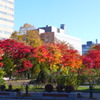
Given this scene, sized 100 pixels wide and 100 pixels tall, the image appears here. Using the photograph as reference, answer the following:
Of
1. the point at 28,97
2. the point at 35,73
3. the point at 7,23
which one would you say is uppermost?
the point at 7,23

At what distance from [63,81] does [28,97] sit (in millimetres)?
5369

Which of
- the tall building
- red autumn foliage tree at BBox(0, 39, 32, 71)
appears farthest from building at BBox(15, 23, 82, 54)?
red autumn foliage tree at BBox(0, 39, 32, 71)

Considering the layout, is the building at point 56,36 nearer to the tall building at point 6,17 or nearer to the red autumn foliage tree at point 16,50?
the tall building at point 6,17

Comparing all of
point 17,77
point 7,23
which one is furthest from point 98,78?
point 7,23

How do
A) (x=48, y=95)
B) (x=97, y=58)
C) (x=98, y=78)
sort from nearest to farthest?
1. (x=48, y=95)
2. (x=98, y=78)
3. (x=97, y=58)

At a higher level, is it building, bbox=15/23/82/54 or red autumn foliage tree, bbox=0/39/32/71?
building, bbox=15/23/82/54

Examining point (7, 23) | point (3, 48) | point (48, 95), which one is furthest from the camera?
point (7, 23)

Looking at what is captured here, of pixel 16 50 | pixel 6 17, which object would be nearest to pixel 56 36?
pixel 6 17

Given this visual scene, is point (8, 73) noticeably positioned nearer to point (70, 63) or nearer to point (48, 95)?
point (70, 63)

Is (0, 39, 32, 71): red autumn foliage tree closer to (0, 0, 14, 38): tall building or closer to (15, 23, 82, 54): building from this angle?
(0, 0, 14, 38): tall building

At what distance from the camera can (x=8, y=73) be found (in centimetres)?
4122

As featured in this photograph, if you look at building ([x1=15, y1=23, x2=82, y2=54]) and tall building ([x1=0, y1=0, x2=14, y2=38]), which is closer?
tall building ([x1=0, y1=0, x2=14, y2=38])

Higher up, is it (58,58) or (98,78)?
(58,58)

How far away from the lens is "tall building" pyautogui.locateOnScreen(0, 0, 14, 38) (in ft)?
371
